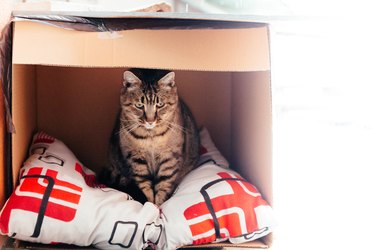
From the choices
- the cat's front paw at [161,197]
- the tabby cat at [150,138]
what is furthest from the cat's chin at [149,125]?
the cat's front paw at [161,197]

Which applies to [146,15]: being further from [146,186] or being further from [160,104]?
[146,186]

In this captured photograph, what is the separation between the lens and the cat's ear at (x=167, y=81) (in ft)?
4.67

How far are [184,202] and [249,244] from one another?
227 millimetres

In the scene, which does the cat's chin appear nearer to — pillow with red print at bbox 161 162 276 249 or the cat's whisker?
the cat's whisker

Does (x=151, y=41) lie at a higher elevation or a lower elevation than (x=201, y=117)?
higher

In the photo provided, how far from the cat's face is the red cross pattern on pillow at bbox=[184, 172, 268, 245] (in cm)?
30

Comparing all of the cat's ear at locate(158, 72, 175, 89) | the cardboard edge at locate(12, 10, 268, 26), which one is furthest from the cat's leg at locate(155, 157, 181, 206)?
the cardboard edge at locate(12, 10, 268, 26)

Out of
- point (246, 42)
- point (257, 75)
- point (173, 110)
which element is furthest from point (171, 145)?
point (246, 42)

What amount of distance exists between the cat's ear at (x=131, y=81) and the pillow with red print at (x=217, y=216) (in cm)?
40

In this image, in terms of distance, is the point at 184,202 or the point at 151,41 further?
Answer: the point at 184,202

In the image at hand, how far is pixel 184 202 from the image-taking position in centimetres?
130

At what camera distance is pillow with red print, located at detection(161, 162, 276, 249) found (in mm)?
1210

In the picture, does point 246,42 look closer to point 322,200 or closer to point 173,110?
point 173,110

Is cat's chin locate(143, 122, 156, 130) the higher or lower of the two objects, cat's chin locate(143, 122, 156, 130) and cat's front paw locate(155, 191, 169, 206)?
the higher
